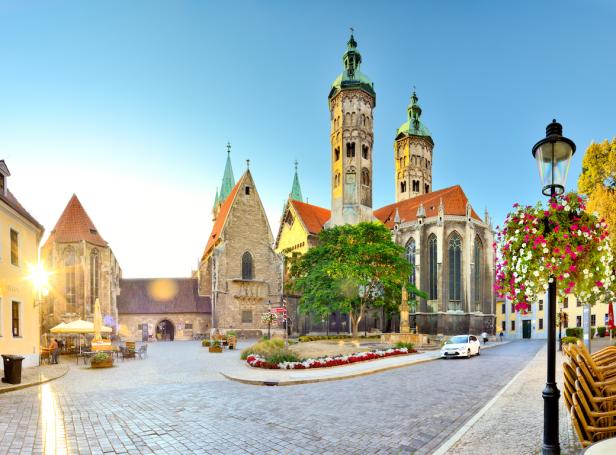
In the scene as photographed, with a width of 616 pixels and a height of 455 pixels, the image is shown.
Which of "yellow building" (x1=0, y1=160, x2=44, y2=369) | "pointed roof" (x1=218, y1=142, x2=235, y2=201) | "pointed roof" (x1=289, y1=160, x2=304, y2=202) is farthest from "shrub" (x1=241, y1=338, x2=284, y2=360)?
"pointed roof" (x1=289, y1=160, x2=304, y2=202)

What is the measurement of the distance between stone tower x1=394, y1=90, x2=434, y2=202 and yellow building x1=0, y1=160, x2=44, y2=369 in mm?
62209

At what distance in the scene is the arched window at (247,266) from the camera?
158ft

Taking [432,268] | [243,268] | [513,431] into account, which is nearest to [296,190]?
[432,268]

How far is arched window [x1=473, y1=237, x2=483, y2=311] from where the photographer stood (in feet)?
169

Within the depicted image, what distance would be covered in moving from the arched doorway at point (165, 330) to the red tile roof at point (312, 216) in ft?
71.5

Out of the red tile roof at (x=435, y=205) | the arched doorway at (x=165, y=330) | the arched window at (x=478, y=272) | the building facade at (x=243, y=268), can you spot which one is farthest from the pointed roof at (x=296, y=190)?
the arched doorway at (x=165, y=330)

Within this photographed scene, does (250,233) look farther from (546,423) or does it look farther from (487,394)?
(546,423)

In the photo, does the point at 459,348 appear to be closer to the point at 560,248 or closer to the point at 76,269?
the point at 560,248

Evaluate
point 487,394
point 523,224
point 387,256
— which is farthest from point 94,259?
point 523,224

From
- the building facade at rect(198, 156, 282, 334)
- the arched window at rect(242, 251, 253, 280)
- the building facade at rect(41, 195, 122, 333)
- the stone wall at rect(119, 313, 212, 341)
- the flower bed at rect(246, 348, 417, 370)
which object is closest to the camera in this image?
the flower bed at rect(246, 348, 417, 370)

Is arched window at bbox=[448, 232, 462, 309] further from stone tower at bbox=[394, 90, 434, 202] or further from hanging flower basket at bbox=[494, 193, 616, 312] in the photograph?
hanging flower basket at bbox=[494, 193, 616, 312]

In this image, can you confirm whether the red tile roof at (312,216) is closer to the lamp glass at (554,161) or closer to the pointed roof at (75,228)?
the pointed roof at (75,228)

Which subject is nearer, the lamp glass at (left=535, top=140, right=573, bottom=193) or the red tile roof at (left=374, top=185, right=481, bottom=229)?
the lamp glass at (left=535, top=140, right=573, bottom=193)

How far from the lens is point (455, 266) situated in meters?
51.5
